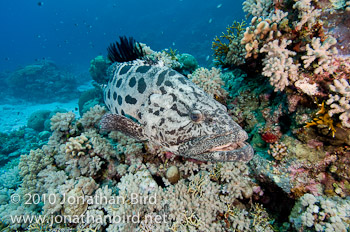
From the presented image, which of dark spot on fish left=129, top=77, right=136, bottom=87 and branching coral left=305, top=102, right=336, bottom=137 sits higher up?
dark spot on fish left=129, top=77, right=136, bottom=87

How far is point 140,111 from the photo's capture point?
376 cm

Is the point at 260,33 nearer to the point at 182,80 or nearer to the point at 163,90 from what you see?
the point at 182,80

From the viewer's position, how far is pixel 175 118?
10.5 feet

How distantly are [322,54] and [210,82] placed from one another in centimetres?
228

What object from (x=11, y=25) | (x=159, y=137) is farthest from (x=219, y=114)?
(x=11, y=25)

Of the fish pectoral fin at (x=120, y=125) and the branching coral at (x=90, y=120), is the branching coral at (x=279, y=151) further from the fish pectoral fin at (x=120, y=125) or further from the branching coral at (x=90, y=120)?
the branching coral at (x=90, y=120)

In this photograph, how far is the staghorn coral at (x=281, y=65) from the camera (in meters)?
3.12

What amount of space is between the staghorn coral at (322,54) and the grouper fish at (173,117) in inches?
63.7

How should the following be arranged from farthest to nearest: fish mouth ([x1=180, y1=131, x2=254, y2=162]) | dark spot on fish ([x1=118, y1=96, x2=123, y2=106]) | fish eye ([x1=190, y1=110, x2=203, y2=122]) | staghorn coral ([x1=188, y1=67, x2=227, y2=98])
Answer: staghorn coral ([x1=188, y1=67, x2=227, y2=98]) < dark spot on fish ([x1=118, y1=96, x2=123, y2=106]) < fish eye ([x1=190, y1=110, x2=203, y2=122]) < fish mouth ([x1=180, y1=131, x2=254, y2=162])

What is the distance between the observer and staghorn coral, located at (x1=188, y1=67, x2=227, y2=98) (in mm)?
4535

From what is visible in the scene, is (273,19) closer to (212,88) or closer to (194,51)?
(212,88)

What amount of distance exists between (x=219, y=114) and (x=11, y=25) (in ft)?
545

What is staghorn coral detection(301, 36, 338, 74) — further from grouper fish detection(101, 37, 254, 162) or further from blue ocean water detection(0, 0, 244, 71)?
blue ocean water detection(0, 0, 244, 71)

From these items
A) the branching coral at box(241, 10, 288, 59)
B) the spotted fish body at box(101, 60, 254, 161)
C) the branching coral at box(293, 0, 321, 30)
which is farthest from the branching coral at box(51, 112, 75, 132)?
the branching coral at box(293, 0, 321, 30)
